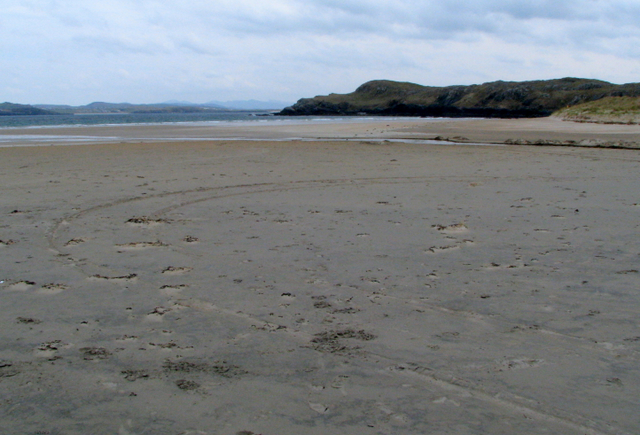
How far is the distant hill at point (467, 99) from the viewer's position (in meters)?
76.7

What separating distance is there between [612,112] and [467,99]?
61.5 m

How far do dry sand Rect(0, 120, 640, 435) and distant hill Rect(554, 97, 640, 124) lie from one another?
24.1m

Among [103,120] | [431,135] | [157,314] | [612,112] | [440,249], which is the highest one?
[612,112]

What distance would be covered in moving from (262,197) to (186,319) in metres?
4.52

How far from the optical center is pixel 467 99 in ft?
299

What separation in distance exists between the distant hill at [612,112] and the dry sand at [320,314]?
2414 cm

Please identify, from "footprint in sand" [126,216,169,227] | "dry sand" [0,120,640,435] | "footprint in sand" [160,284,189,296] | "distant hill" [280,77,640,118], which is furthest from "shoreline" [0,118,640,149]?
"distant hill" [280,77,640,118]

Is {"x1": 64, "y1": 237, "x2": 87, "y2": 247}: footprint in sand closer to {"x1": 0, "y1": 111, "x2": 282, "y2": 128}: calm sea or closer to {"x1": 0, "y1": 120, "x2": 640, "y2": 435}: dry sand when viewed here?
{"x1": 0, "y1": 120, "x2": 640, "y2": 435}: dry sand

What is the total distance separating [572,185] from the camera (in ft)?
29.1

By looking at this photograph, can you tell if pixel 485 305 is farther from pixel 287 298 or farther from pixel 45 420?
pixel 45 420

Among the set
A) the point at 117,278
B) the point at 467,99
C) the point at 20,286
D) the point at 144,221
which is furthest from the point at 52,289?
the point at 467,99

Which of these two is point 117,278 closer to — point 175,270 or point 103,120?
point 175,270

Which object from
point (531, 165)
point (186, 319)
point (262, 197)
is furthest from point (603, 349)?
point (531, 165)

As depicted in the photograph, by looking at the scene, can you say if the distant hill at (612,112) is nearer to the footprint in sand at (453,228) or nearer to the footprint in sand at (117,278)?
the footprint in sand at (453,228)
